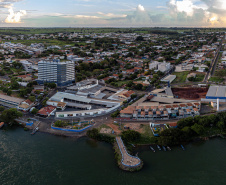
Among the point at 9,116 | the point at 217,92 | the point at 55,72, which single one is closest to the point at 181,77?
the point at 217,92

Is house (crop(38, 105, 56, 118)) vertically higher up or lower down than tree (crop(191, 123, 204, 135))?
lower down

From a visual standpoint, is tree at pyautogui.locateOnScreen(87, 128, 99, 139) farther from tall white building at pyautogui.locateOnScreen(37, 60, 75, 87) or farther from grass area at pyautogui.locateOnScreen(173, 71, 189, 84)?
grass area at pyautogui.locateOnScreen(173, 71, 189, 84)

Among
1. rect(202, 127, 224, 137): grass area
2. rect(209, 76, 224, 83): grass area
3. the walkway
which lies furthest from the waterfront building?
rect(209, 76, 224, 83): grass area

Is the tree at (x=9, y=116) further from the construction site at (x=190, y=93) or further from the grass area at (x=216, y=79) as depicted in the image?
the grass area at (x=216, y=79)

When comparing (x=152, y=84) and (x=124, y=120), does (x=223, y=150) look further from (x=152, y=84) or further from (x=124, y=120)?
(x=152, y=84)

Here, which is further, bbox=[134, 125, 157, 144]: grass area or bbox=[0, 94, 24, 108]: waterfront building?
bbox=[0, 94, 24, 108]: waterfront building

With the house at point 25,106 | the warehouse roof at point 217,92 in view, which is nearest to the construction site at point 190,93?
the warehouse roof at point 217,92

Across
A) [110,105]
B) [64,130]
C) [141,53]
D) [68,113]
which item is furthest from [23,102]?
[141,53]

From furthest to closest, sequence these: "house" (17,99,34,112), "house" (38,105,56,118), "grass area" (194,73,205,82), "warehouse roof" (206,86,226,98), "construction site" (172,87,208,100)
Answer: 1. "grass area" (194,73,205,82)
2. "construction site" (172,87,208,100)
3. "warehouse roof" (206,86,226,98)
4. "house" (17,99,34,112)
5. "house" (38,105,56,118)

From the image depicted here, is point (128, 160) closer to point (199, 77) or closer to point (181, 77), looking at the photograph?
point (181, 77)
